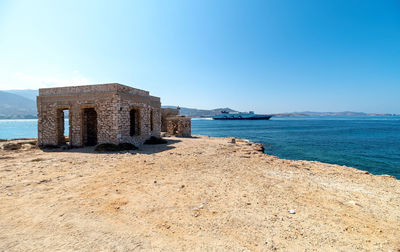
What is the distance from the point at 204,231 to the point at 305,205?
3.10m

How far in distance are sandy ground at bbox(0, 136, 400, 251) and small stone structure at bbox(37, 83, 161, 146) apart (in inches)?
248

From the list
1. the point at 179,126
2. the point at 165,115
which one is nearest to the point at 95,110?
the point at 179,126

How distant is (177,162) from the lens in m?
10.0

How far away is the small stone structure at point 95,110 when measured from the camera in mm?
14133

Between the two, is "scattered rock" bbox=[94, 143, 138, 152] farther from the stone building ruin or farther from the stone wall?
the stone wall

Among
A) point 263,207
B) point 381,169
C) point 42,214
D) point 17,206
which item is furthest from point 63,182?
point 381,169

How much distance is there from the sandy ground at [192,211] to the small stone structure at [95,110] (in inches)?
248

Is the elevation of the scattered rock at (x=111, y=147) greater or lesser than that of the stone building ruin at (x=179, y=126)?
lesser

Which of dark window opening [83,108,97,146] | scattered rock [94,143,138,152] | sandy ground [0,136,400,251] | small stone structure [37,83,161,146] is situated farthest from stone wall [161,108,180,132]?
sandy ground [0,136,400,251]

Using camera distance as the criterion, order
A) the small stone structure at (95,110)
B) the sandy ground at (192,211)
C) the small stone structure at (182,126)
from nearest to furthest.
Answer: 1. the sandy ground at (192,211)
2. the small stone structure at (95,110)
3. the small stone structure at (182,126)

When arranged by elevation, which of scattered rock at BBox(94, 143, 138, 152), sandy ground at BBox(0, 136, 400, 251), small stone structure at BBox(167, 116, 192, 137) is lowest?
sandy ground at BBox(0, 136, 400, 251)

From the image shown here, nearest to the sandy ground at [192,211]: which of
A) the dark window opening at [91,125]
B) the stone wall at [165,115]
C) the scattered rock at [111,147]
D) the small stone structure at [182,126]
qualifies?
the scattered rock at [111,147]

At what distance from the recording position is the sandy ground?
351 centimetres

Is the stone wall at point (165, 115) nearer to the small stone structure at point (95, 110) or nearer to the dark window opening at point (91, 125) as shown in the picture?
the dark window opening at point (91, 125)
